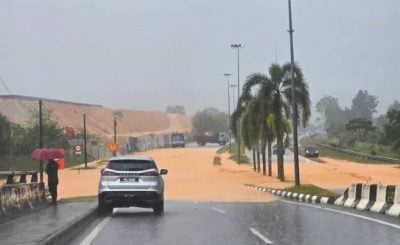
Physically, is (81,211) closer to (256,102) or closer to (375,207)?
(375,207)

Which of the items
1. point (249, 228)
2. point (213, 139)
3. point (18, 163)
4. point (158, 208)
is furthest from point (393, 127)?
point (249, 228)

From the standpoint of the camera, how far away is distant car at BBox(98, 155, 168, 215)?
1969 cm

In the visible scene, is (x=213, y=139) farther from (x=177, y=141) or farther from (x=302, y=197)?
(x=302, y=197)

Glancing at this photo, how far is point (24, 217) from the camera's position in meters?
17.3

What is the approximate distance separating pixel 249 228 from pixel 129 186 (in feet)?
18.0

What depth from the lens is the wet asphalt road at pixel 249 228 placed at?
42.7ft

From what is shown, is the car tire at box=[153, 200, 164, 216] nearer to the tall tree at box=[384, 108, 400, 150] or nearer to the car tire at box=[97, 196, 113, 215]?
the car tire at box=[97, 196, 113, 215]

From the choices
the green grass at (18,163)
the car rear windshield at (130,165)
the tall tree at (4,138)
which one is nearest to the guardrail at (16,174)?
the car rear windshield at (130,165)

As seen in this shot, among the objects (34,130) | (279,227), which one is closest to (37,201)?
(279,227)

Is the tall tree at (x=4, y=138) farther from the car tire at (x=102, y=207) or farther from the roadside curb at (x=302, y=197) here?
the car tire at (x=102, y=207)

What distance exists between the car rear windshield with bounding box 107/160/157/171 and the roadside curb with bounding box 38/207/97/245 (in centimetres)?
176

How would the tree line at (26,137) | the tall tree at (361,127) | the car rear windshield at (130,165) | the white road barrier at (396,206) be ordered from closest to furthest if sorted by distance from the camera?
the white road barrier at (396,206), the car rear windshield at (130,165), the tree line at (26,137), the tall tree at (361,127)

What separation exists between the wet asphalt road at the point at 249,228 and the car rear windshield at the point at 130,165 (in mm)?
1439

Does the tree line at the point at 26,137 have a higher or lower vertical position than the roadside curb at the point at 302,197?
higher
